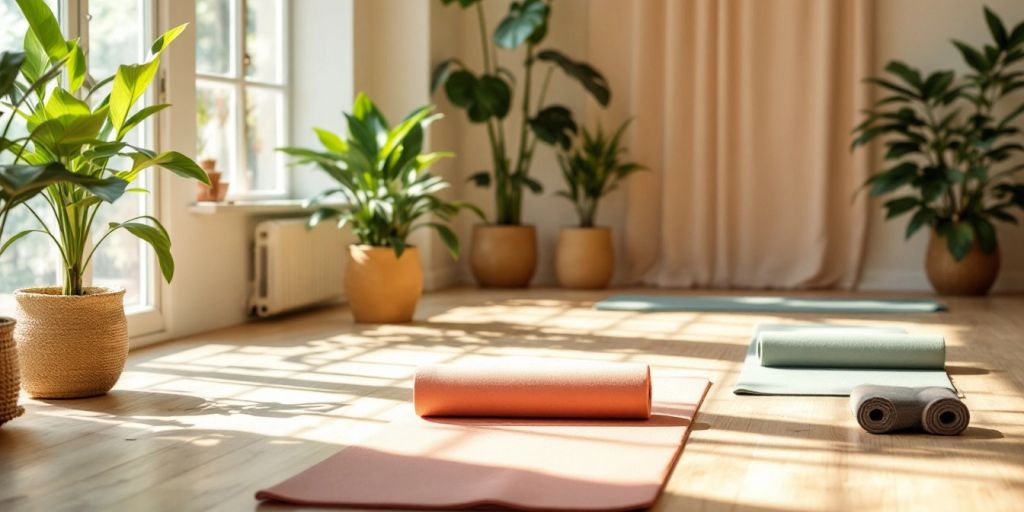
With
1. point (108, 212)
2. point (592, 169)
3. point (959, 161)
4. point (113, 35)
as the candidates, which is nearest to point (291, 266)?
point (108, 212)

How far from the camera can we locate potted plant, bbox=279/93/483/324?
4867mm

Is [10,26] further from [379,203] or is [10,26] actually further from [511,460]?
[511,460]

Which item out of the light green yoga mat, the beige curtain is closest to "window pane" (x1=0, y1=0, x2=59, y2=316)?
the light green yoga mat

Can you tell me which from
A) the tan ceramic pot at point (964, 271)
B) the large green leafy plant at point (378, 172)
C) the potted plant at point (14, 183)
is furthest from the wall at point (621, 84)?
the potted plant at point (14, 183)

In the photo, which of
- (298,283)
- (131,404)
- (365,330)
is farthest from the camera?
(298,283)

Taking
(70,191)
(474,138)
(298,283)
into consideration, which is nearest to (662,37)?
(474,138)

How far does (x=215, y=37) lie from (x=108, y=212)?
1113 millimetres

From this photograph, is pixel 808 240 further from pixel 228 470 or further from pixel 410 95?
pixel 228 470

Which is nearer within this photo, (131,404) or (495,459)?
(495,459)

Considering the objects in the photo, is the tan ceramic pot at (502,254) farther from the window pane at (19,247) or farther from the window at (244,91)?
the window pane at (19,247)

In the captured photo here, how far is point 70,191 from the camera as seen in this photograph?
320 cm

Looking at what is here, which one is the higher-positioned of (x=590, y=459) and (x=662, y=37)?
(x=662, y=37)

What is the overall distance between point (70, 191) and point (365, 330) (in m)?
1.74

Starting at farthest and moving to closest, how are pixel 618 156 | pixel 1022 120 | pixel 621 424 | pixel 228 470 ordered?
1. pixel 618 156
2. pixel 1022 120
3. pixel 621 424
4. pixel 228 470
